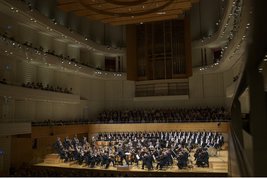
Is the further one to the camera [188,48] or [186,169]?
[188,48]

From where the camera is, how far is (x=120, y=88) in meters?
22.7

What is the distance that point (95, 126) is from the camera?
18.9 metres

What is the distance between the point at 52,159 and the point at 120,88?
9939 millimetres

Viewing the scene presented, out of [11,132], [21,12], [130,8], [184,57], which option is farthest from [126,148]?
[184,57]

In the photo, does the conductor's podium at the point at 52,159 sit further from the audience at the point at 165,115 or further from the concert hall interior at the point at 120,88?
the audience at the point at 165,115

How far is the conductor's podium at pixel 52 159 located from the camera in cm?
1333

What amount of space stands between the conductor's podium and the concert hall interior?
5 cm

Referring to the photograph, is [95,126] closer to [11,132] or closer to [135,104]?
[135,104]

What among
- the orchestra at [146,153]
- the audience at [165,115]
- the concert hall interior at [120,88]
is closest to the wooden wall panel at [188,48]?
the concert hall interior at [120,88]

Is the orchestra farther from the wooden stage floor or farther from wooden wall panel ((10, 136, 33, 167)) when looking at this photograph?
wooden wall panel ((10, 136, 33, 167))

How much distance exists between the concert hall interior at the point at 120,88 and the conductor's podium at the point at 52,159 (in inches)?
2.1

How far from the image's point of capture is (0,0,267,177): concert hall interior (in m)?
11.5

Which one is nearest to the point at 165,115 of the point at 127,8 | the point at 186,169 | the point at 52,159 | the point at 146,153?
the point at 127,8

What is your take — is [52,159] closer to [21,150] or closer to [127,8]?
[21,150]
